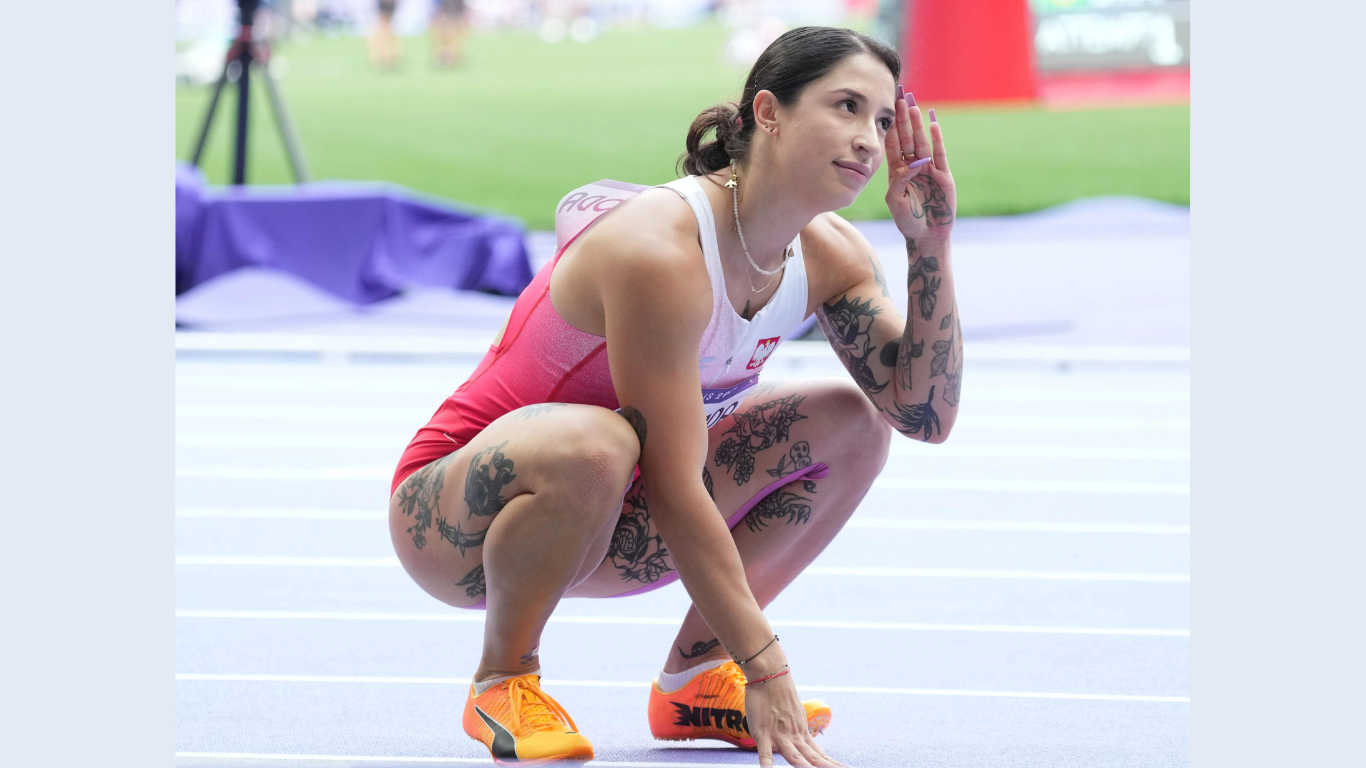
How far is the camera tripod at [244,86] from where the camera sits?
646 centimetres

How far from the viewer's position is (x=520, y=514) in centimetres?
166

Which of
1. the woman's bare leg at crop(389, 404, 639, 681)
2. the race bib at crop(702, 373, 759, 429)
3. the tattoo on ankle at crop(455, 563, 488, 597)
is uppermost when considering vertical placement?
the race bib at crop(702, 373, 759, 429)

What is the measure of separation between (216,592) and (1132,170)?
9856 mm

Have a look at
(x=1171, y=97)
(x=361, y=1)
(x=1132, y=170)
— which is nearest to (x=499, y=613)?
(x=1132, y=170)

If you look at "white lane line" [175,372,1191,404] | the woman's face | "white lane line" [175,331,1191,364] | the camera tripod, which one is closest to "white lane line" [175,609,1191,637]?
the woman's face

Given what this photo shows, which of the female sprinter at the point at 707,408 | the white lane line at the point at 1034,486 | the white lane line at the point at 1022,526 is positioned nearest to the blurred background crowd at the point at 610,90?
the white lane line at the point at 1034,486

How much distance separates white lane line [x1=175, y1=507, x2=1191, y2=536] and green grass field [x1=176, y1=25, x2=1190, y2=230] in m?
6.26

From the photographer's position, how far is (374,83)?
15328mm

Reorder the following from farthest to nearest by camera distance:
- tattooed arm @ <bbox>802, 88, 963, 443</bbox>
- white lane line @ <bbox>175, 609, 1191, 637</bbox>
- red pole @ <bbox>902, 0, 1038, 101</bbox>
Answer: red pole @ <bbox>902, 0, 1038, 101</bbox> → white lane line @ <bbox>175, 609, 1191, 637</bbox> → tattooed arm @ <bbox>802, 88, 963, 443</bbox>

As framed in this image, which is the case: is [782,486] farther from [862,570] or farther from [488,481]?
[862,570]

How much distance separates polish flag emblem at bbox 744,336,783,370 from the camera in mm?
1861

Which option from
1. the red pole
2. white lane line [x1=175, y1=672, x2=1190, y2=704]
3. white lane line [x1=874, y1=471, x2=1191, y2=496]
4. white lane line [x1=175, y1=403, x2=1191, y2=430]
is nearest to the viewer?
white lane line [x1=175, y1=672, x2=1190, y2=704]

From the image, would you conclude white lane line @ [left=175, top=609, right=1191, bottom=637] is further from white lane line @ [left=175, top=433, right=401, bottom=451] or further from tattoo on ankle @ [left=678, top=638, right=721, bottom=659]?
white lane line @ [left=175, top=433, right=401, bottom=451]

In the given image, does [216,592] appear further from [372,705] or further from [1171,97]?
[1171,97]
